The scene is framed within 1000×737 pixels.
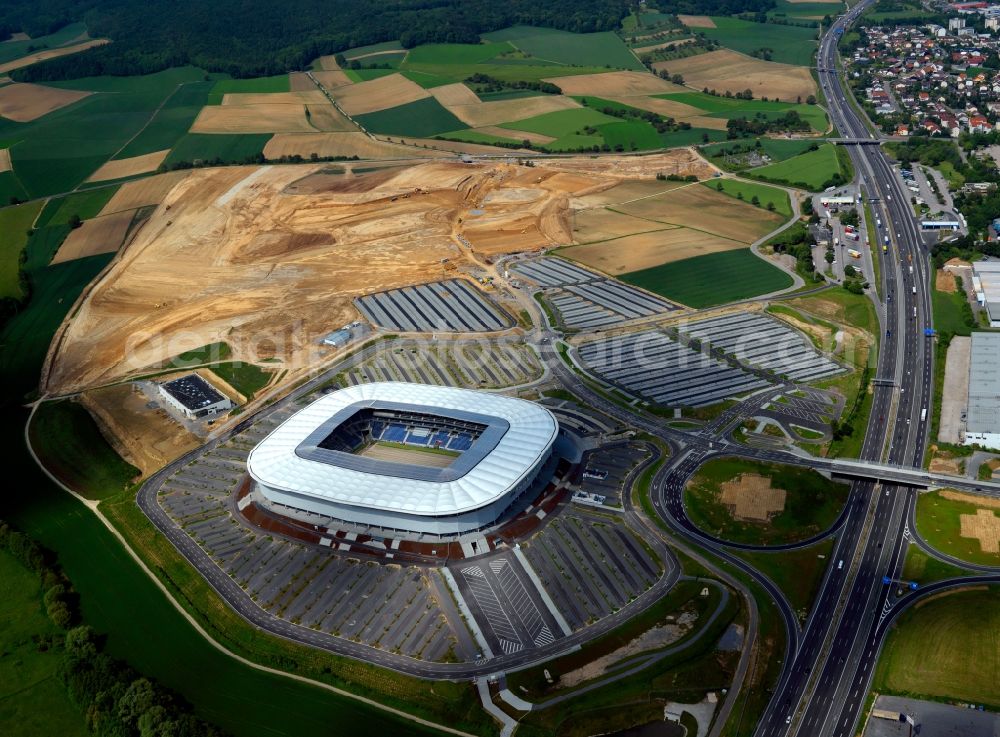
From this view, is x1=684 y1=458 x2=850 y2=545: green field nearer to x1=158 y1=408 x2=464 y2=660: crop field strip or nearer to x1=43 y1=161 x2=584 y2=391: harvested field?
x1=158 y1=408 x2=464 y2=660: crop field strip

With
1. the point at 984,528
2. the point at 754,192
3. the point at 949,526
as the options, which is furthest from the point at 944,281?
the point at 949,526

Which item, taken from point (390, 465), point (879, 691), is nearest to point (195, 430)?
point (390, 465)

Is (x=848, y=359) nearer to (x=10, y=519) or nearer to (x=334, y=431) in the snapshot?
(x=334, y=431)

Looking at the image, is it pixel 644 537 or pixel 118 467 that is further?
pixel 118 467

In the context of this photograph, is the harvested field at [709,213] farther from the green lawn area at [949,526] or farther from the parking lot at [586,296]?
the green lawn area at [949,526]

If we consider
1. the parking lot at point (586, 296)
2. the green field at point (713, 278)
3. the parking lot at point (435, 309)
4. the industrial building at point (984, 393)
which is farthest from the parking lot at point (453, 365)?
the industrial building at point (984, 393)

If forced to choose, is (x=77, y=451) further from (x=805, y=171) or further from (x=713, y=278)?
(x=805, y=171)
